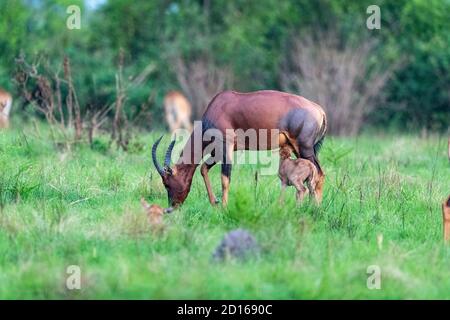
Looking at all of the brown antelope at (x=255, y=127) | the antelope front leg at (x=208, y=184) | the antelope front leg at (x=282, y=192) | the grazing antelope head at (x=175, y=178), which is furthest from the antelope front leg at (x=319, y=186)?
the grazing antelope head at (x=175, y=178)

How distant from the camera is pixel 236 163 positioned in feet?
42.9

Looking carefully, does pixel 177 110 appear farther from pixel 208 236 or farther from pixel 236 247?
pixel 236 247

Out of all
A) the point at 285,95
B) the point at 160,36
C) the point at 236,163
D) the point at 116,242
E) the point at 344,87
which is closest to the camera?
the point at 116,242

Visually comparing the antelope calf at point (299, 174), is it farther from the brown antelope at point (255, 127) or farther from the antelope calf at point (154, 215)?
Answer: the antelope calf at point (154, 215)

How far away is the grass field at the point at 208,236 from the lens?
7656mm

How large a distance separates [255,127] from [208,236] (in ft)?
8.29

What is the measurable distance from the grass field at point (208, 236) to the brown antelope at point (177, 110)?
1097 cm

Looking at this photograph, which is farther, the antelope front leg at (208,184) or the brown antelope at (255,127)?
the brown antelope at (255,127)

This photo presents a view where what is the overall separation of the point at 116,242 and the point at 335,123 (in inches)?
555

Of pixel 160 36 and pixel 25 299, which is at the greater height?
pixel 160 36

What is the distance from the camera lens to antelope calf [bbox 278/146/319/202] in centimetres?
1063

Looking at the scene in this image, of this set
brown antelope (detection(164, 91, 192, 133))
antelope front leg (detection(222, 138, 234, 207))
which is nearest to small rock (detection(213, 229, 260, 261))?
antelope front leg (detection(222, 138, 234, 207))
